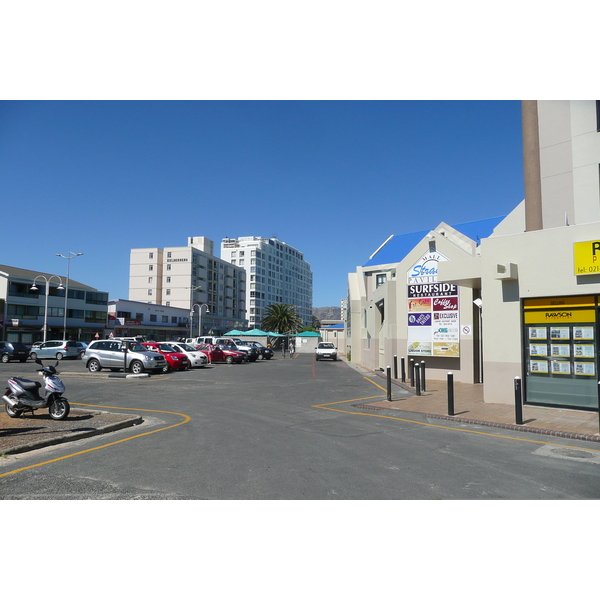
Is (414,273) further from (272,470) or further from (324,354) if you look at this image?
(324,354)

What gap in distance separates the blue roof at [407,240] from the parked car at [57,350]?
1033 inches

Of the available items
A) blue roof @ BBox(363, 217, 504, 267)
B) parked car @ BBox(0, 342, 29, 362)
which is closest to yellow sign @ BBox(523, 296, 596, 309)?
blue roof @ BBox(363, 217, 504, 267)

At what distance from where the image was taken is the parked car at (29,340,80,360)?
37.5m

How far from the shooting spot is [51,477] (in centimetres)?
632

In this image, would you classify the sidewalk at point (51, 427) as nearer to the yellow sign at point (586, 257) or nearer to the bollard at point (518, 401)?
the bollard at point (518, 401)

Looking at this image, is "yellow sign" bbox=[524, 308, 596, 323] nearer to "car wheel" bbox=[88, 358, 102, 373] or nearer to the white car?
"car wheel" bbox=[88, 358, 102, 373]

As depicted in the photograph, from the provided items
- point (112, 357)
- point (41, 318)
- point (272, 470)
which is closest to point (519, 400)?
A: point (272, 470)

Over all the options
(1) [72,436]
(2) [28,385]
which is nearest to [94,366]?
(2) [28,385]

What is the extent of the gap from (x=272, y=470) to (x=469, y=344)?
15381 mm

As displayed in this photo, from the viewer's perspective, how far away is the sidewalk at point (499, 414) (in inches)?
375

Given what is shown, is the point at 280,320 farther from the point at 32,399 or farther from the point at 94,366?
the point at 32,399

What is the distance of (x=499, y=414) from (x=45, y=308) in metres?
56.2

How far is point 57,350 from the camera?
123 feet

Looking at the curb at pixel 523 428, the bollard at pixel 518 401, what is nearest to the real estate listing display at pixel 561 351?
the bollard at pixel 518 401
